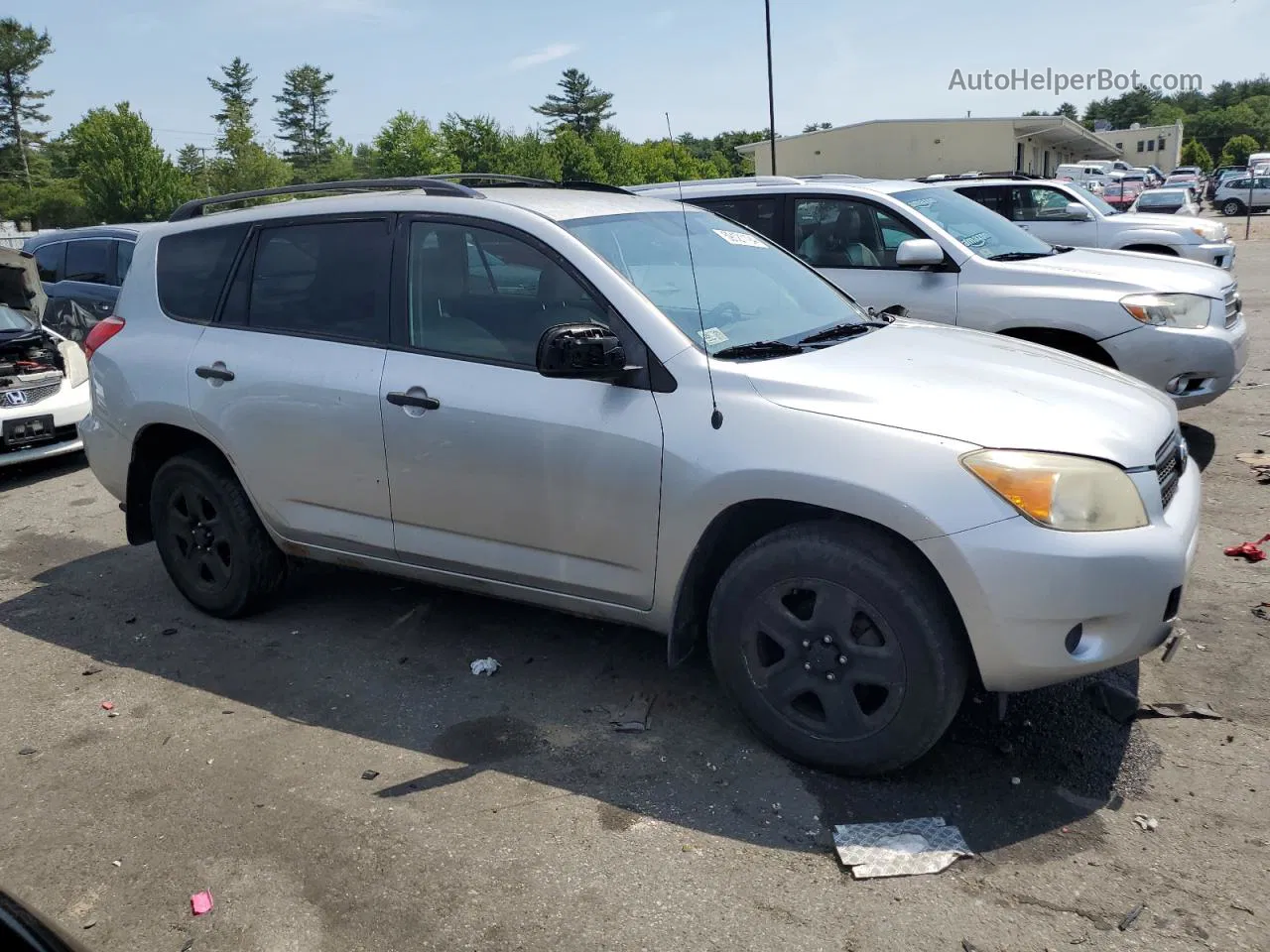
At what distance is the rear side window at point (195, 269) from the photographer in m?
4.76

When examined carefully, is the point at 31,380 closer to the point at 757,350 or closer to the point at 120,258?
the point at 120,258

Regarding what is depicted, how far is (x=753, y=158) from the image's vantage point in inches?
2004

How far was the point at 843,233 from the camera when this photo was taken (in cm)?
740

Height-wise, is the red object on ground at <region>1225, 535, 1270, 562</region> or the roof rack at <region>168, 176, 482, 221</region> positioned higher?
the roof rack at <region>168, 176, 482, 221</region>

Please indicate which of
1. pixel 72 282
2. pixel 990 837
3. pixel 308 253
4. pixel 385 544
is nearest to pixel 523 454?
pixel 385 544

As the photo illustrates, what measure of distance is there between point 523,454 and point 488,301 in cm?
66

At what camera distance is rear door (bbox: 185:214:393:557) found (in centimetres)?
420

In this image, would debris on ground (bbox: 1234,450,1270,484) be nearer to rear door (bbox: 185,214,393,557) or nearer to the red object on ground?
the red object on ground

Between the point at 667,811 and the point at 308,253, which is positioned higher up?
the point at 308,253

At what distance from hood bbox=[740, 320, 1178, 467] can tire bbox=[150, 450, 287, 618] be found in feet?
8.37

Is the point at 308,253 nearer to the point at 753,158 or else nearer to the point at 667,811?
the point at 667,811

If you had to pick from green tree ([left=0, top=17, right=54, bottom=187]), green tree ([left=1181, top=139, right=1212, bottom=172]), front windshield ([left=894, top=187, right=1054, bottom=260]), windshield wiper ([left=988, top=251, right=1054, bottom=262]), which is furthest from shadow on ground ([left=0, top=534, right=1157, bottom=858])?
green tree ([left=1181, top=139, right=1212, bottom=172])

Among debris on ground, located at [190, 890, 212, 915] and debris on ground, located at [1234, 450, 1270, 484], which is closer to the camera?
debris on ground, located at [190, 890, 212, 915]

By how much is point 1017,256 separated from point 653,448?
15.9 ft
